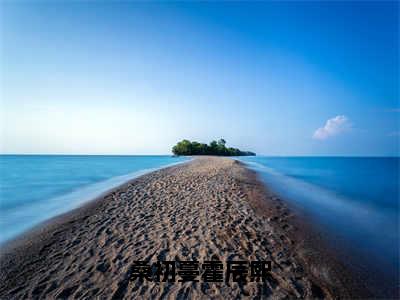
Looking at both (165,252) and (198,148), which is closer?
(165,252)

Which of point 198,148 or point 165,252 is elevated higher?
point 198,148

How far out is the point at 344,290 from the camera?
3.97 m

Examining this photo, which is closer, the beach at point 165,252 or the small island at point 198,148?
→ the beach at point 165,252

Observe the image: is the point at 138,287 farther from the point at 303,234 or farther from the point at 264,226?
the point at 303,234

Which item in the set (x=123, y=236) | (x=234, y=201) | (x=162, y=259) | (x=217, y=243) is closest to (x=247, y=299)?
(x=217, y=243)

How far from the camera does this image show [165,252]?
470 centimetres

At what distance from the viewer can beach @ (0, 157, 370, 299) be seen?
3.64 meters

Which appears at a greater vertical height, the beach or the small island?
the small island

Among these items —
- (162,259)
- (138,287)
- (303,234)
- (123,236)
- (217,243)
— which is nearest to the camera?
(138,287)

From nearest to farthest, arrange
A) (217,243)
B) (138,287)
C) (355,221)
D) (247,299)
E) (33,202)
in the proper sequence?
1. (247,299)
2. (138,287)
3. (217,243)
4. (355,221)
5. (33,202)

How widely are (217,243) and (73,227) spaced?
5.43 m

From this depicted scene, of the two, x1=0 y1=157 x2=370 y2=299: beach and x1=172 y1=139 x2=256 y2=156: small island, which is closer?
x1=0 y1=157 x2=370 y2=299: beach

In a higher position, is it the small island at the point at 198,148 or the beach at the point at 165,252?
the small island at the point at 198,148

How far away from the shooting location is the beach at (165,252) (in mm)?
3645
